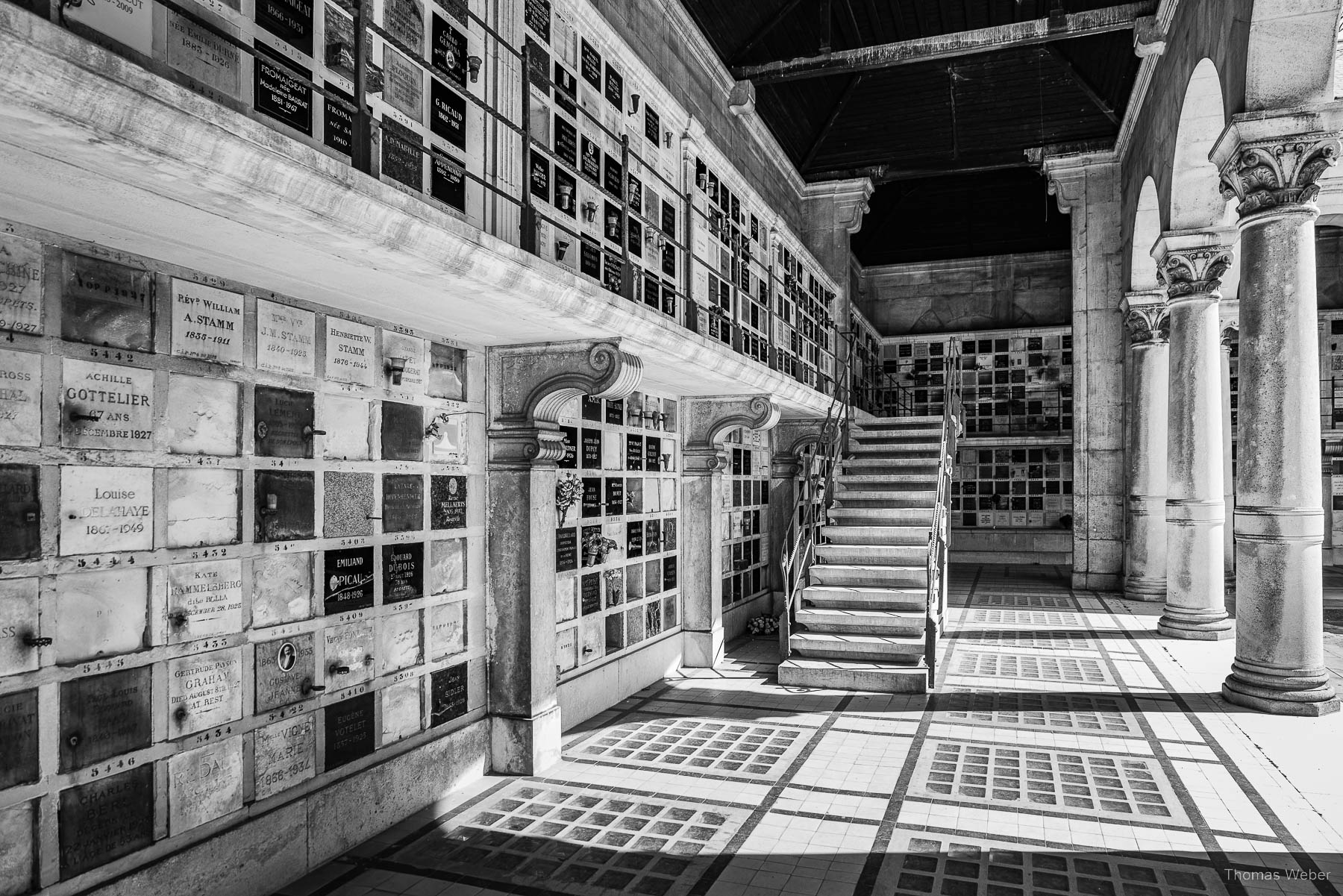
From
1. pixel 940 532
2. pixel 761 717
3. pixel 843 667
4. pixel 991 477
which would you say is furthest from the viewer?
pixel 991 477

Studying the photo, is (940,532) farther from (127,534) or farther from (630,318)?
(127,534)

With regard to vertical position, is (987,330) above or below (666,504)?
above

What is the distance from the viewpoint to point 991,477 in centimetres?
1702

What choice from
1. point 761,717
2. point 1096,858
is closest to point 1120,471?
point 761,717

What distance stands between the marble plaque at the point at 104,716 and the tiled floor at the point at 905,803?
104 centimetres

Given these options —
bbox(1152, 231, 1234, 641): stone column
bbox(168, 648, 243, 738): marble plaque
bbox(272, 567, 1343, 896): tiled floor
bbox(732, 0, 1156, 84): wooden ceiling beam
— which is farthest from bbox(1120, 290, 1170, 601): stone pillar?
bbox(168, 648, 243, 738): marble plaque

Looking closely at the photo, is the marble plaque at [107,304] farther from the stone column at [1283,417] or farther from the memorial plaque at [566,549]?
the stone column at [1283,417]

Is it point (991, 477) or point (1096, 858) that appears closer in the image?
point (1096, 858)

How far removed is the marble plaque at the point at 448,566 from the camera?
4.61 m

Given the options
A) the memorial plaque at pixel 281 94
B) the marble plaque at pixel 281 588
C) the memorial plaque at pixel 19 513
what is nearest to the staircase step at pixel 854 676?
the marble plaque at pixel 281 588

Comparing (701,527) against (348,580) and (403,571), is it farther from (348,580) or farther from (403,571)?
(348,580)

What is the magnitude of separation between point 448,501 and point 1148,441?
9519 millimetres

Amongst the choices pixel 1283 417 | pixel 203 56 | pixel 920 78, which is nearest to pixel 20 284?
pixel 203 56

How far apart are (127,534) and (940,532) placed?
24.3ft
